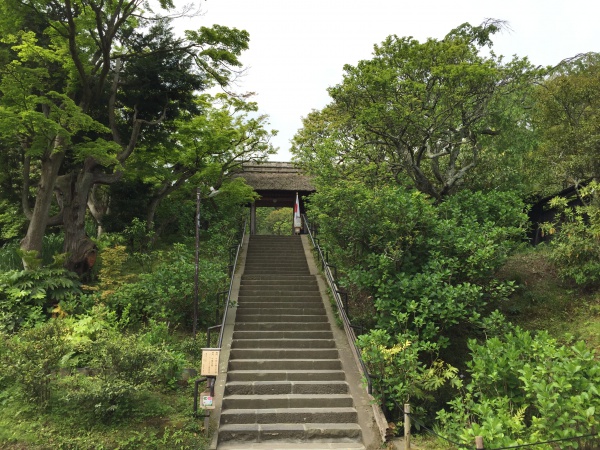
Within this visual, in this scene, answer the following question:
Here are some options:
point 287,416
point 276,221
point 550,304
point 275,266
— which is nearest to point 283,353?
point 287,416

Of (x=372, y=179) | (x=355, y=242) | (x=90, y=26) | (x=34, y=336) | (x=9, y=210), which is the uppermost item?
(x=90, y=26)

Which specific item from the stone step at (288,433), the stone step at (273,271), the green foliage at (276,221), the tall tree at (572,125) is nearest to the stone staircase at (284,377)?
the stone step at (288,433)

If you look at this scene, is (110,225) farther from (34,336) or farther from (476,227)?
(476,227)

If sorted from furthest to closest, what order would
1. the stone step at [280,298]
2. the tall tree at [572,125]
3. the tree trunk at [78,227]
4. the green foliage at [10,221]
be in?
1. the green foliage at [10,221]
2. the tree trunk at [78,227]
3. the stone step at [280,298]
4. the tall tree at [572,125]

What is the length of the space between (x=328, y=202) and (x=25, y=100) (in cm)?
790

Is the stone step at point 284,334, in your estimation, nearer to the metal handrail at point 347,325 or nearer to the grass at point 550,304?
the metal handrail at point 347,325

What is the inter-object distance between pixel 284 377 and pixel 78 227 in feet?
26.0

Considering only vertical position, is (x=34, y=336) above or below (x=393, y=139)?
below

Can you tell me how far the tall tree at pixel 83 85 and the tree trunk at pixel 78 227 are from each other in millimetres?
26

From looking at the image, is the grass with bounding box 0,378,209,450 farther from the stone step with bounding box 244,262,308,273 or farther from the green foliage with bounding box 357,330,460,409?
the stone step with bounding box 244,262,308,273

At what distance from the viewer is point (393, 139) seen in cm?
1226

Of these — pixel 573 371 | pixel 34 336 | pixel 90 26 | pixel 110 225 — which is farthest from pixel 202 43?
pixel 573 371

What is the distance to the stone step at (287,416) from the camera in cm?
674

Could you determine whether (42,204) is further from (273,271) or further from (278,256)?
(278,256)
